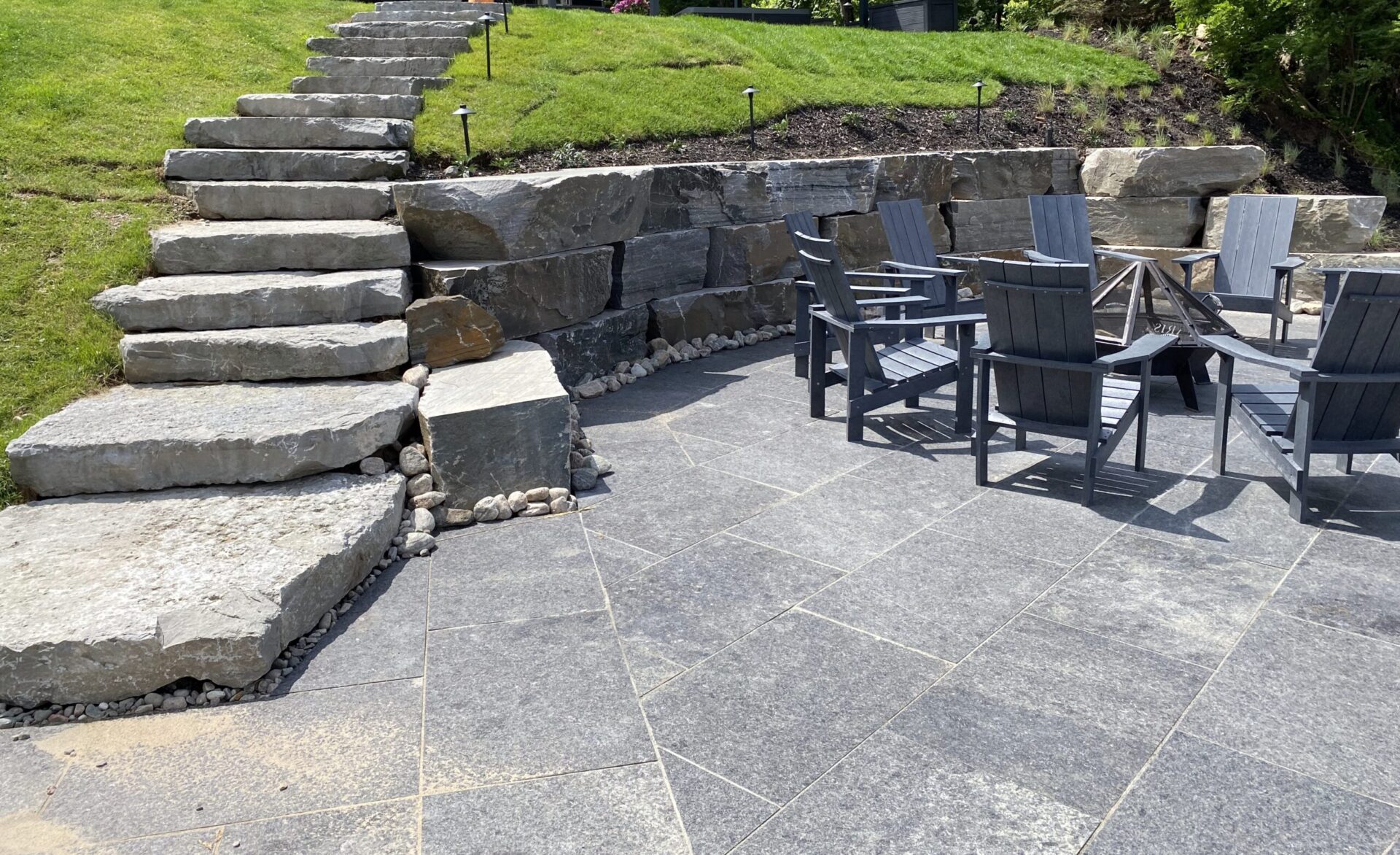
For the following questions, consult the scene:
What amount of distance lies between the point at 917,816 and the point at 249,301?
12.4ft

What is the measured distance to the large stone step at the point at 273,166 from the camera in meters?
5.84

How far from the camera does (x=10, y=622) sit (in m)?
2.67

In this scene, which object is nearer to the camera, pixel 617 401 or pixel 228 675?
pixel 228 675

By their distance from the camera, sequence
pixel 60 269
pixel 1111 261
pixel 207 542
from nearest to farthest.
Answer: pixel 207 542, pixel 60 269, pixel 1111 261

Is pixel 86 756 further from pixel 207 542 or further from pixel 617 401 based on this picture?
pixel 617 401

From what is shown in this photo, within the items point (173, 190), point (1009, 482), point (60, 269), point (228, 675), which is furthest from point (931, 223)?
point (228, 675)

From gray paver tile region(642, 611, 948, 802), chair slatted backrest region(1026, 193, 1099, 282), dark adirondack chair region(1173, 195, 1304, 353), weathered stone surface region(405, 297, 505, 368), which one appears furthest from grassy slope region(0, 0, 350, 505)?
dark adirondack chair region(1173, 195, 1304, 353)

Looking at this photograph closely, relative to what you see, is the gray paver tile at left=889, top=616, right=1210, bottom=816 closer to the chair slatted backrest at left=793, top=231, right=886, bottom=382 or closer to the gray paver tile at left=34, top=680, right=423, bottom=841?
the gray paver tile at left=34, top=680, right=423, bottom=841

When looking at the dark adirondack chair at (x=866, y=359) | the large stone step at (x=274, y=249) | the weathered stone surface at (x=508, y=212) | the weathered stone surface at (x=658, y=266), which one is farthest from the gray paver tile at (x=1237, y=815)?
the weathered stone surface at (x=658, y=266)

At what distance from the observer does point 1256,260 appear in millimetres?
6430

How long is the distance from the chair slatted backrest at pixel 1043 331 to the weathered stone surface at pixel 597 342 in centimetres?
242

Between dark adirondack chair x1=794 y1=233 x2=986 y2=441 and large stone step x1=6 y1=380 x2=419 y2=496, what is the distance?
2037mm

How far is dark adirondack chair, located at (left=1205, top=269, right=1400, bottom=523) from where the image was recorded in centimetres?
345

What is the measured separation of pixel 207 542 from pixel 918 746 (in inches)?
91.0
